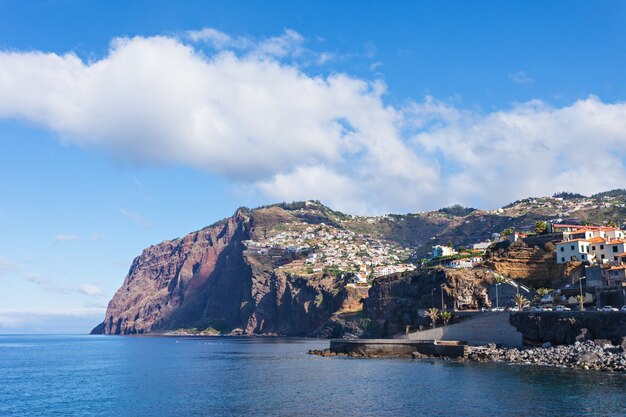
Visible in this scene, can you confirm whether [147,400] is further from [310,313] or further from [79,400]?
[310,313]

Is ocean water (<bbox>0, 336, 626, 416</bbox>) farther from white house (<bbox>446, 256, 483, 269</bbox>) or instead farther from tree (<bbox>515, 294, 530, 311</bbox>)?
white house (<bbox>446, 256, 483, 269</bbox>)

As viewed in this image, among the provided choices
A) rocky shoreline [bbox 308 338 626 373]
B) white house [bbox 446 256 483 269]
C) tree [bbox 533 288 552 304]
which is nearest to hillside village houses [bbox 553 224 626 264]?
tree [bbox 533 288 552 304]

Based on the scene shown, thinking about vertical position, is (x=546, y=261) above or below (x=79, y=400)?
above

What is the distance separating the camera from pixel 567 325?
3083 inches

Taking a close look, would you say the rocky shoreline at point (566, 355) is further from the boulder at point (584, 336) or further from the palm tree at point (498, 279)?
the palm tree at point (498, 279)

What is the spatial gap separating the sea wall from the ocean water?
43.9 feet

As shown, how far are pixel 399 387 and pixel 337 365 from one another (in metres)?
23.5

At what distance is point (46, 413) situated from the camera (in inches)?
2048

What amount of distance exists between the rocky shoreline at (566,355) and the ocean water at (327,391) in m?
3.56

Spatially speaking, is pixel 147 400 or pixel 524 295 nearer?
pixel 147 400

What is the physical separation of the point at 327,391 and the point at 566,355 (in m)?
31.2

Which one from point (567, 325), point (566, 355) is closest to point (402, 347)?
point (567, 325)

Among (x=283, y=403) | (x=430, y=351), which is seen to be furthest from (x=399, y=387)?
(x=430, y=351)

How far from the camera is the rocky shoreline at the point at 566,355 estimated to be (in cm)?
6300
